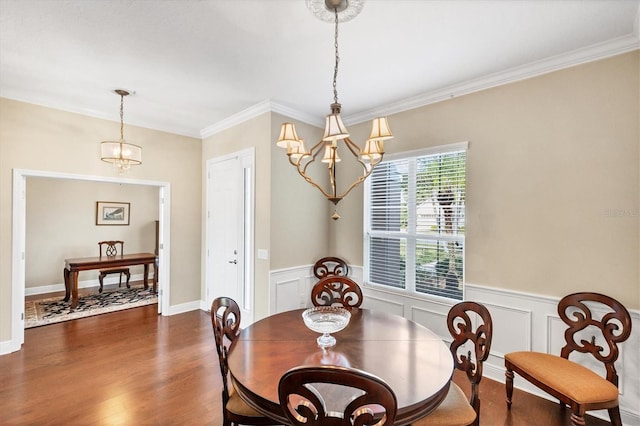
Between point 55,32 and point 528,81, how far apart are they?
12.5 ft

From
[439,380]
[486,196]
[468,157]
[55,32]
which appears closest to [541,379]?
[439,380]

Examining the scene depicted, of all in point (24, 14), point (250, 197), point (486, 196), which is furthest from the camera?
point (250, 197)

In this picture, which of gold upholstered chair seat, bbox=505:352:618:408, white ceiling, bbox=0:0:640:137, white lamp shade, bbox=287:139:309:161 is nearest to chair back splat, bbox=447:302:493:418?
gold upholstered chair seat, bbox=505:352:618:408

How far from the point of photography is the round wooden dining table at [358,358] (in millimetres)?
1273

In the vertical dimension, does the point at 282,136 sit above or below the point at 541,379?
above

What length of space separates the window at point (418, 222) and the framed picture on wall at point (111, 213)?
234 inches

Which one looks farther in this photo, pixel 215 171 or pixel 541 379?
pixel 215 171

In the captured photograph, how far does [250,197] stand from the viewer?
3789 millimetres

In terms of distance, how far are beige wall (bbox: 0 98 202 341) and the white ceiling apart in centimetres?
29

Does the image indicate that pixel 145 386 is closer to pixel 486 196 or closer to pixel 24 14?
pixel 24 14

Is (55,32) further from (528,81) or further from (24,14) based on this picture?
(528,81)

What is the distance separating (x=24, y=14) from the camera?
1951 mm

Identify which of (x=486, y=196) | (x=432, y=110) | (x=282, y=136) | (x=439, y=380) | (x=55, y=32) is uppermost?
(x=55, y=32)

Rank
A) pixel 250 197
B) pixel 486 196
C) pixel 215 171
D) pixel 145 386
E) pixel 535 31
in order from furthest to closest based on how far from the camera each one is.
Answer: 1. pixel 215 171
2. pixel 250 197
3. pixel 486 196
4. pixel 145 386
5. pixel 535 31
